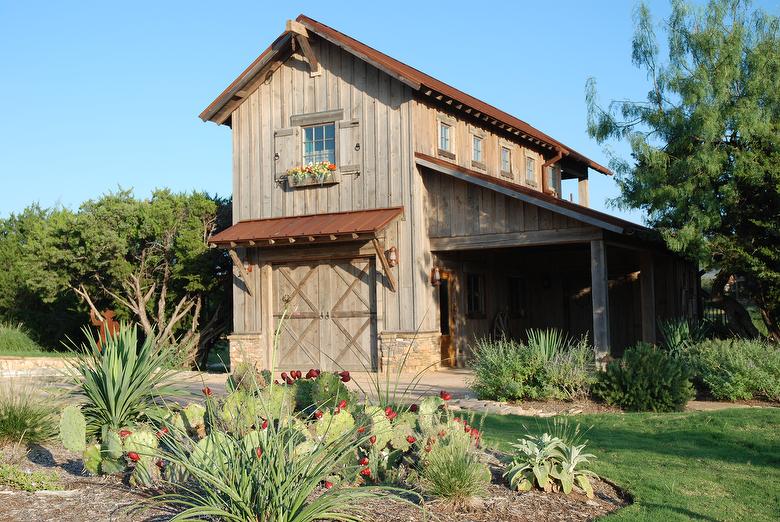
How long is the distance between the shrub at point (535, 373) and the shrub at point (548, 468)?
491 cm

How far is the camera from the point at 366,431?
5.80 meters

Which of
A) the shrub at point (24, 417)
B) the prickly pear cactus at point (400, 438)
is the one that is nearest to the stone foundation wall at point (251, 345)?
the shrub at point (24, 417)

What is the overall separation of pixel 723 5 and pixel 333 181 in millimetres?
8054

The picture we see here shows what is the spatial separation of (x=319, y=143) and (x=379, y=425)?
491 inches

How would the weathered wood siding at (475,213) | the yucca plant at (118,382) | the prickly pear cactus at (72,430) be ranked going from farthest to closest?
the weathered wood siding at (475,213), the yucca plant at (118,382), the prickly pear cactus at (72,430)

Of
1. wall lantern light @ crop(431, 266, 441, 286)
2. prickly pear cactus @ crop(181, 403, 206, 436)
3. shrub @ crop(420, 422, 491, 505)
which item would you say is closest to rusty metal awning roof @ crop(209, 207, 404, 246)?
wall lantern light @ crop(431, 266, 441, 286)

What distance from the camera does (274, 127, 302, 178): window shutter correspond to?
17.6 meters

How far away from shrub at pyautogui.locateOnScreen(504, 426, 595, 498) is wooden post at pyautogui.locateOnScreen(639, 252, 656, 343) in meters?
11.3

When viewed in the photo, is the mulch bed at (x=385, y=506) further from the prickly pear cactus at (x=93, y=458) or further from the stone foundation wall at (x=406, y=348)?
the stone foundation wall at (x=406, y=348)

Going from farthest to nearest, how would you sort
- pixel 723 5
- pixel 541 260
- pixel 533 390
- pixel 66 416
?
pixel 541 260 → pixel 723 5 → pixel 533 390 → pixel 66 416

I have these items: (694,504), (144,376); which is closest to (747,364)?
(694,504)

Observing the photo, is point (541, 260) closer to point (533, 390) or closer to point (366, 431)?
point (533, 390)

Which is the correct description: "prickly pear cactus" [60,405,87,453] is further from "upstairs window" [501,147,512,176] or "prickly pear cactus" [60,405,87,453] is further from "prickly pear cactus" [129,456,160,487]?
"upstairs window" [501,147,512,176]

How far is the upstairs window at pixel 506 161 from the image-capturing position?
66.5 ft
